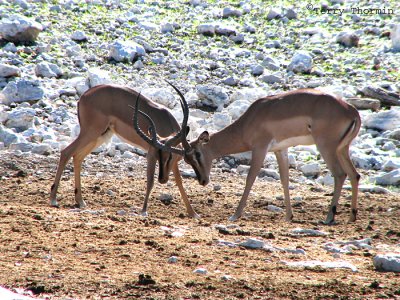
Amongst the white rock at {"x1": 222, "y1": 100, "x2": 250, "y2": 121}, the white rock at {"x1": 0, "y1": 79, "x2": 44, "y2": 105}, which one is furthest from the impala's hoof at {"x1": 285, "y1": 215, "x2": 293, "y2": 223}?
the white rock at {"x1": 0, "y1": 79, "x2": 44, "y2": 105}

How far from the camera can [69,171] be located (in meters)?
13.9

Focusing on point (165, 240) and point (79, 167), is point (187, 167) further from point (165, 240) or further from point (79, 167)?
point (165, 240)

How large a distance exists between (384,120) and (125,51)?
18.6 feet

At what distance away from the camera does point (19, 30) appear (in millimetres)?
18156

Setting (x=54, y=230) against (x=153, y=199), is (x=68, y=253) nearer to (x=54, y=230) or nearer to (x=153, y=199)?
(x=54, y=230)

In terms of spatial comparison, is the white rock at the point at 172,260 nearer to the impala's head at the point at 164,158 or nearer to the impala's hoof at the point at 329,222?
the impala's hoof at the point at 329,222

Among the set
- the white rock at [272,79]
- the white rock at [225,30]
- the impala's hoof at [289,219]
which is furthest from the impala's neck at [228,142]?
the white rock at [225,30]

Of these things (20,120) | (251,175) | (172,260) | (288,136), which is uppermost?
(172,260)

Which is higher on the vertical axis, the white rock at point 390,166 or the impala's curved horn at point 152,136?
the impala's curved horn at point 152,136

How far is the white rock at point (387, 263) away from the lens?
320 inches

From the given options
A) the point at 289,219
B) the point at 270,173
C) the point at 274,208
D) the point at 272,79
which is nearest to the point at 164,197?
the point at 274,208

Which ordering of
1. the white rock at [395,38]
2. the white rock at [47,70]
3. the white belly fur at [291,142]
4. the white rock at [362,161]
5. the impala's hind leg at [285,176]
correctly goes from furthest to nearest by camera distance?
the white rock at [395,38]
the white rock at [47,70]
the white rock at [362,161]
the white belly fur at [291,142]
the impala's hind leg at [285,176]

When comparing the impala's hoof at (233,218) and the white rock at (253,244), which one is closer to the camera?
the white rock at (253,244)

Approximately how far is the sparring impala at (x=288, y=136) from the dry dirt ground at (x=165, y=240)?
434mm
